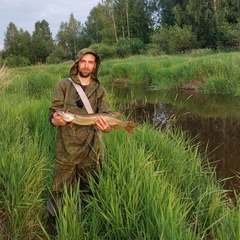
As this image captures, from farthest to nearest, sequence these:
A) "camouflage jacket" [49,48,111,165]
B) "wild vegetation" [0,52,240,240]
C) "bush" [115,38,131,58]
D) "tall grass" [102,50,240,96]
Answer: "bush" [115,38,131,58]
"tall grass" [102,50,240,96]
"camouflage jacket" [49,48,111,165]
"wild vegetation" [0,52,240,240]

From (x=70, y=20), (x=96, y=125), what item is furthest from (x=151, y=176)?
(x=70, y=20)

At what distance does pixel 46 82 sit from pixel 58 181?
781 centimetres

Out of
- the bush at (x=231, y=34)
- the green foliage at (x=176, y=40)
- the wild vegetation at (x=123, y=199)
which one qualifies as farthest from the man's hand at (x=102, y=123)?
the green foliage at (x=176, y=40)

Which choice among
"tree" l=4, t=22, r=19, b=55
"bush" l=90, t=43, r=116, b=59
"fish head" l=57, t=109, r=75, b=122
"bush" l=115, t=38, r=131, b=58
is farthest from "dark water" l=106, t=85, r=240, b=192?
"tree" l=4, t=22, r=19, b=55

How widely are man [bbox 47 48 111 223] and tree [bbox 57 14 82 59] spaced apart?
228ft

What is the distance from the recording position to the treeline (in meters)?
34.4

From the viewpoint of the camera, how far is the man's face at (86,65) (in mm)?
3186

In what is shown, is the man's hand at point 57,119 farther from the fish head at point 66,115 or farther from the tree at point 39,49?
the tree at point 39,49

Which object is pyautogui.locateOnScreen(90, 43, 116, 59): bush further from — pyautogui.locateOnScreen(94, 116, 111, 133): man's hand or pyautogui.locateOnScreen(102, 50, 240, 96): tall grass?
pyautogui.locateOnScreen(94, 116, 111, 133): man's hand

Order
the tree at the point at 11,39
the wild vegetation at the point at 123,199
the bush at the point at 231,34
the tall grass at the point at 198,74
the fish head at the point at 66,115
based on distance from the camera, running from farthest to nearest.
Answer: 1. the tree at the point at 11,39
2. the bush at the point at 231,34
3. the tall grass at the point at 198,74
4. the fish head at the point at 66,115
5. the wild vegetation at the point at 123,199

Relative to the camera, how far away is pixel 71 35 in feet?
234

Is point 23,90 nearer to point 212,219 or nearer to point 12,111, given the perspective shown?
point 12,111

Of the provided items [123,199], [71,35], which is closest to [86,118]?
[123,199]

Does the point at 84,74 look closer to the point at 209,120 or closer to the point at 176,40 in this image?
the point at 209,120
